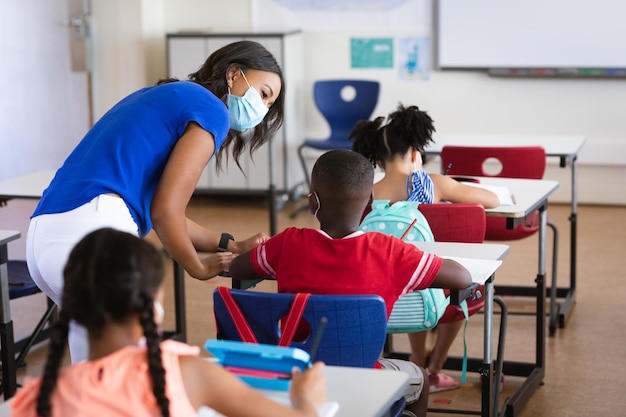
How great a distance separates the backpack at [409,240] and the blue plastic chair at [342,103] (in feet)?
12.3

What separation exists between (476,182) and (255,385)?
227 centimetres

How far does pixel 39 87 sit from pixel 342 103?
2.07 meters

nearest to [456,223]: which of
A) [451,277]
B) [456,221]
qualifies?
[456,221]

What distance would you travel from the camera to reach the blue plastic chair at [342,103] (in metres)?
6.68

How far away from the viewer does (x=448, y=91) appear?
6.80 meters

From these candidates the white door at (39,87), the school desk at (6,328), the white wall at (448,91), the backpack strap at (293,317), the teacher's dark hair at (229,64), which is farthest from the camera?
the white wall at (448,91)

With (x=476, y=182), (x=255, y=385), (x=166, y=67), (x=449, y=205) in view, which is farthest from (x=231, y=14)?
(x=255, y=385)

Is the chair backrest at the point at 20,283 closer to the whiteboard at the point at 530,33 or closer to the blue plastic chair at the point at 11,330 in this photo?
the blue plastic chair at the point at 11,330

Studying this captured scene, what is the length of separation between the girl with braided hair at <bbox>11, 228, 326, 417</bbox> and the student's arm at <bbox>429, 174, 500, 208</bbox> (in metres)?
2.11

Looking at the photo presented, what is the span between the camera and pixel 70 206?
6.56 ft

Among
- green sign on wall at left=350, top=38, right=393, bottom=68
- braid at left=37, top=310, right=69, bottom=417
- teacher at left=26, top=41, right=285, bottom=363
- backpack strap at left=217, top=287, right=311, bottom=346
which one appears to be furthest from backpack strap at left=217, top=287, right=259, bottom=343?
green sign on wall at left=350, top=38, right=393, bottom=68

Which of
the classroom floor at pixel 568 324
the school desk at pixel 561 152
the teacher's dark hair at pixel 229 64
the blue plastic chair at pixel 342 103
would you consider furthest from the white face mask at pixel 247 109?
the blue plastic chair at pixel 342 103

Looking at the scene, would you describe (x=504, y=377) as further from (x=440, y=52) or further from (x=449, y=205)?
(x=440, y=52)

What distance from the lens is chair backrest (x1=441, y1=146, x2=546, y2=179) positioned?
4.20m
